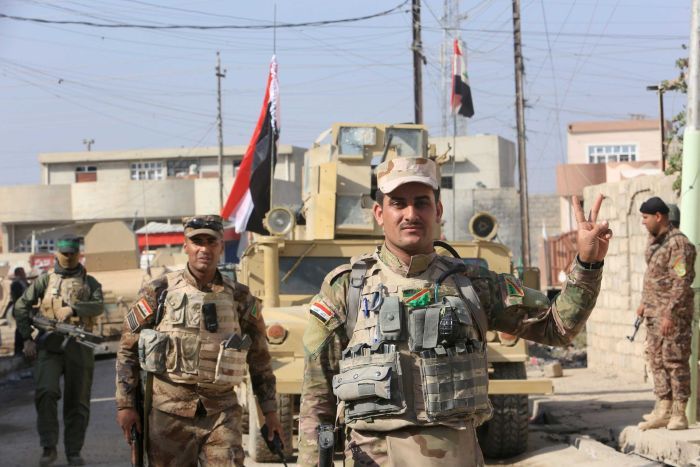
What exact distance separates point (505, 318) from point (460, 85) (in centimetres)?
2305

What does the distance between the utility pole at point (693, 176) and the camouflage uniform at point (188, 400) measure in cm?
423

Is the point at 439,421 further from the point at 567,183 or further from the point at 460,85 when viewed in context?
the point at 567,183

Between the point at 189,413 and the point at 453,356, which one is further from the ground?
the point at 453,356

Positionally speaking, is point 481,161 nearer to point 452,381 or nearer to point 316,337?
point 316,337

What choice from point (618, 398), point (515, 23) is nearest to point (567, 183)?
point (515, 23)

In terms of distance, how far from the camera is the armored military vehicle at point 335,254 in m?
8.62

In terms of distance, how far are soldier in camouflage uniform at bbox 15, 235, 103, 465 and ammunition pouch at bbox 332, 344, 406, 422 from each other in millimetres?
5594

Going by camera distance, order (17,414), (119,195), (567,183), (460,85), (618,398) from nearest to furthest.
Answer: (618,398)
(17,414)
(460,85)
(567,183)
(119,195)

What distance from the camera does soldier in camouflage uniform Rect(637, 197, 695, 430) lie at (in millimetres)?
8320

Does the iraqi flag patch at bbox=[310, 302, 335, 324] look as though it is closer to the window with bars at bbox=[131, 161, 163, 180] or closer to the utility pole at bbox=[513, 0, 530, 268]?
the utility pole at bbox=[513, 0, 530, 268]

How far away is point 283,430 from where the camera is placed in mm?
8469

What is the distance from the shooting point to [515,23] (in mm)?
→ 29688

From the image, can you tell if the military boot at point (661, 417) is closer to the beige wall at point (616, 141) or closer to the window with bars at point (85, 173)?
the beige wall at point (616, 141)

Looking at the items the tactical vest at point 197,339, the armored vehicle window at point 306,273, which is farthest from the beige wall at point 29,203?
the tactical vest at point 197,339
